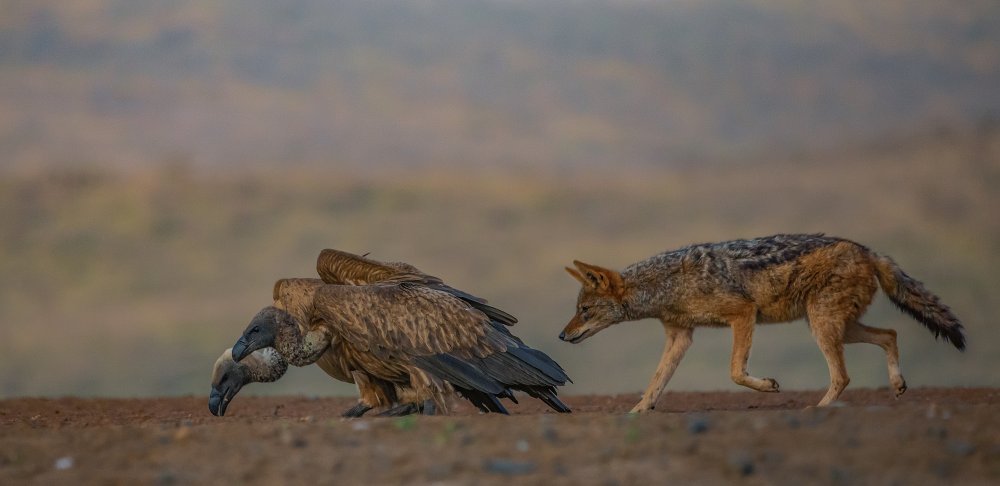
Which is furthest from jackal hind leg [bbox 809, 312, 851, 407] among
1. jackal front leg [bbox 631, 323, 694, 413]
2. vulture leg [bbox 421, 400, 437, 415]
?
vulture leg [bbox 421, 400, 437, 415]

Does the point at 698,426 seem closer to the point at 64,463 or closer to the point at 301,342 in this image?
the point at 64,463

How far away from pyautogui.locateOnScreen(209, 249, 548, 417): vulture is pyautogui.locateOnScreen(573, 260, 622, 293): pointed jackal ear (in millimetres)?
1111

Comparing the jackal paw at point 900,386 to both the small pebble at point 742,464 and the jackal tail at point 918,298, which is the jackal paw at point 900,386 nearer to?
the jackal tail at point 918,298

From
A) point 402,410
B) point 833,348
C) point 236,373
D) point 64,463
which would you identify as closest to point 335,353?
point 402,410

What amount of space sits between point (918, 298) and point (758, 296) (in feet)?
5.00

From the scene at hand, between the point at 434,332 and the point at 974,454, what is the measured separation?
4.98m

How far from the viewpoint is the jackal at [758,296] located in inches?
448

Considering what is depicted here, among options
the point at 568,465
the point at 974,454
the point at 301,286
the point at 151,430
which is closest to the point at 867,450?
the point at 974,454

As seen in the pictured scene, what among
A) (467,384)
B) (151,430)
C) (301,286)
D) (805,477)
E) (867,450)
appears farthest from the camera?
(301,286)

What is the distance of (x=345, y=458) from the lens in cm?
755

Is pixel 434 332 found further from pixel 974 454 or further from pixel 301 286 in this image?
pixel 974 454

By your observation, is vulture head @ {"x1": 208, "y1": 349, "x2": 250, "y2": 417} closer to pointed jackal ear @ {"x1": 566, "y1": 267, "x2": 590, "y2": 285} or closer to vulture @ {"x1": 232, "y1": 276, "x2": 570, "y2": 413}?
vulture @ {"x1": 232, "y1": 276, "x2": 570, "y2": 413}

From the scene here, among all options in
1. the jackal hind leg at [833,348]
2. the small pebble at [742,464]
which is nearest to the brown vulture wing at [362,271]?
the jackal hind leg at [833,348]

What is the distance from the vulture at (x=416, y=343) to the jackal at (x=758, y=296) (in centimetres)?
129
